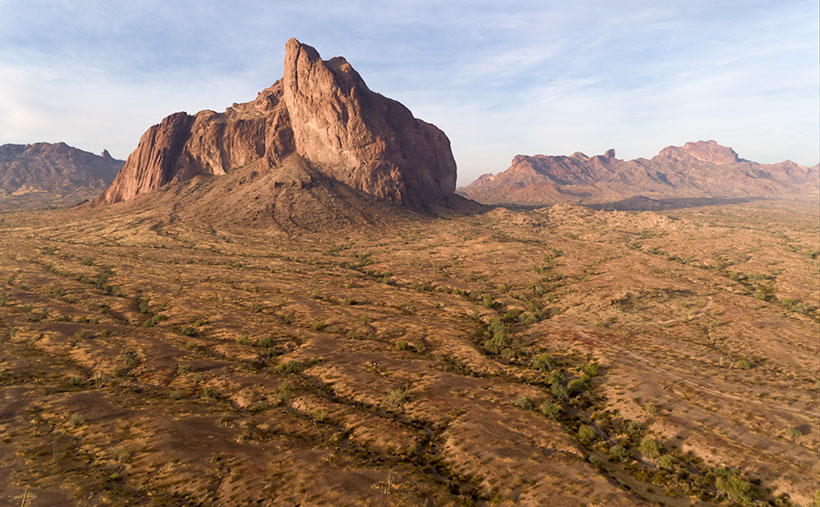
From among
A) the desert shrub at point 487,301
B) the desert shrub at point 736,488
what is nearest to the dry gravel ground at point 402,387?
the desert shrub at point 736,488

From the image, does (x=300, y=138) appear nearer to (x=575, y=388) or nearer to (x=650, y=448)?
(x=575, y=388)

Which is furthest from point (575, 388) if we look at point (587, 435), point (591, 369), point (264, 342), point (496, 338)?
point (264, 342)

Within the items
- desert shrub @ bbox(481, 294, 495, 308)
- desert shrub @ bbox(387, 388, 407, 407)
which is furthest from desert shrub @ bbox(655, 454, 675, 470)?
desert shrub @ bbox(481, 294, 495, 308)

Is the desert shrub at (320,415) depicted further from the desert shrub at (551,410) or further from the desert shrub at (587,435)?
the desert shrub at (587,435)

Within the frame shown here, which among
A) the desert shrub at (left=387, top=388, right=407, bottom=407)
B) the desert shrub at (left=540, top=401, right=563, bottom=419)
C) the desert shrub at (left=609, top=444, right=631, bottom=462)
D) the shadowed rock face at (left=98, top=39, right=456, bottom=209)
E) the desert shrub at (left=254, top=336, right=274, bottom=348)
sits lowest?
the desert shrub at (left=609, top=444, right=631, bottom=462)

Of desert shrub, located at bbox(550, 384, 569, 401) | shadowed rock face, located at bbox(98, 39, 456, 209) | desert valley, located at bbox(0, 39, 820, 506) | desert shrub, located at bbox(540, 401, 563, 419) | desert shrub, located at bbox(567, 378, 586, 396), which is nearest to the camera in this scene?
desert valley, located at bbox(0, 39, 820, 506)

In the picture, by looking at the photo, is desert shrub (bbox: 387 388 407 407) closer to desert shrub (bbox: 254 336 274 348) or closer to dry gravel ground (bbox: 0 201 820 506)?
dry gravel ground (bbox: 0 201 820 506)

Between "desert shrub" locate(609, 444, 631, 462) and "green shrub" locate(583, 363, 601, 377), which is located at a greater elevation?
"green shrub" locate(583, 363, 601, 377)
